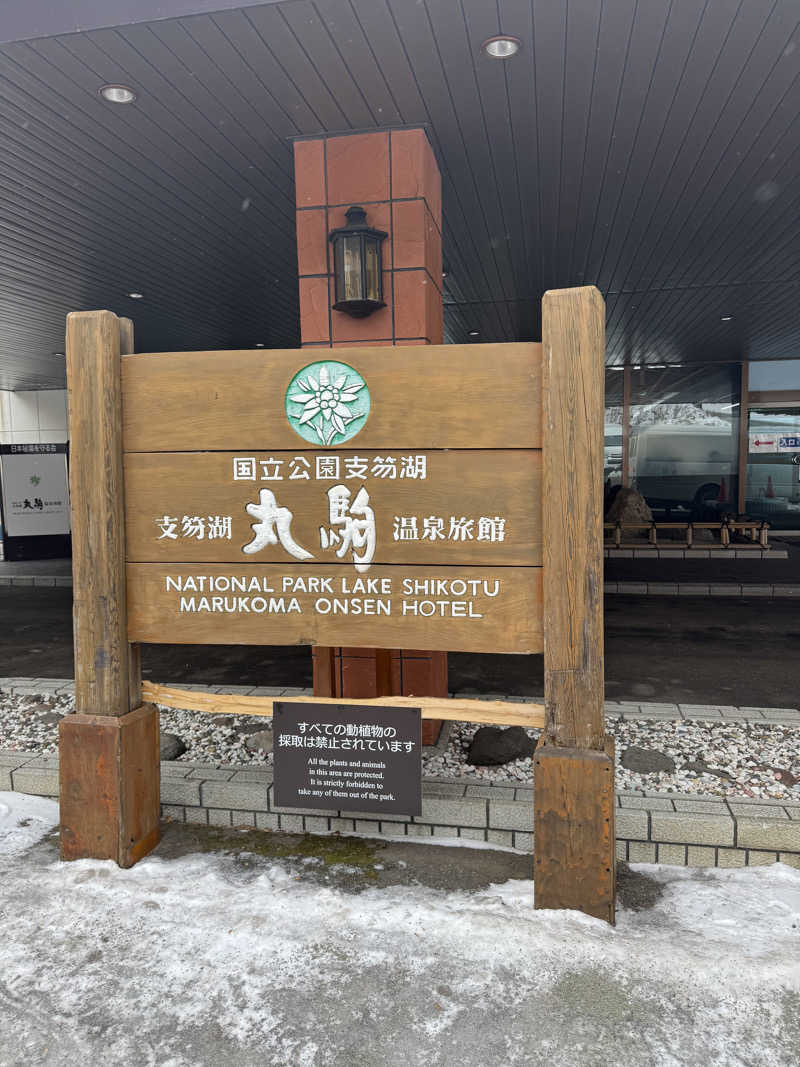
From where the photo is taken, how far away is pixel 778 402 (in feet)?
45.6

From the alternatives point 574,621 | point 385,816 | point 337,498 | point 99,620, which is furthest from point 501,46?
point 385,816

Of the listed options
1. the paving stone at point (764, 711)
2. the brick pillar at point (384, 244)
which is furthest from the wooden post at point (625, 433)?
the brick pillar at point (384, 244)

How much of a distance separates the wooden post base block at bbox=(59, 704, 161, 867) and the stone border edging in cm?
45

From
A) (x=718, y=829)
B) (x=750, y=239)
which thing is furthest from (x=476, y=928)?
(x=750, y=239)

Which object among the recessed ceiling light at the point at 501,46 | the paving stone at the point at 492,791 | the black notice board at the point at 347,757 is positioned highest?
the recessed ceiling light at the point at 501,46

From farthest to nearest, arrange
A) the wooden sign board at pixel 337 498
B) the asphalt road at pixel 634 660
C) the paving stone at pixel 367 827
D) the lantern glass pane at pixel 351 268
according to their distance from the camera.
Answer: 1. the asphalt road at pixel 634 660
2. the lantern glass pane at pixel 351 268
3. the paving stone at pixel 367 827
4. the wooden sign board at pixel 337 498

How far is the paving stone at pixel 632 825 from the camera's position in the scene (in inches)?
111

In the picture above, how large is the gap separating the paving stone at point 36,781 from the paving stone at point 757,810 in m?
3.00

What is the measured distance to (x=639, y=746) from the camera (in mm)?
3633

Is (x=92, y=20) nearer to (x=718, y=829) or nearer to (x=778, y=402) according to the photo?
(x=718, y=829)

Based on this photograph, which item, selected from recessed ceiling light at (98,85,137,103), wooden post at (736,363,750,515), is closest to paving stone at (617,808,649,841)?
recessed ceiling light at (98,85,137,103)

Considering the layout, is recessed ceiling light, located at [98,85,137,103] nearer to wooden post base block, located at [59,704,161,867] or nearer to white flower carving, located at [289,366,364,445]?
white flower carving, located at [289,366,364,445]

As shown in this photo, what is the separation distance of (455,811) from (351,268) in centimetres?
255

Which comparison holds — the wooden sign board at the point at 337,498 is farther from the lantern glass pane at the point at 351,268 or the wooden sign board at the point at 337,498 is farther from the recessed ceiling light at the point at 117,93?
the recessed ceiling light at the point at 117,93
